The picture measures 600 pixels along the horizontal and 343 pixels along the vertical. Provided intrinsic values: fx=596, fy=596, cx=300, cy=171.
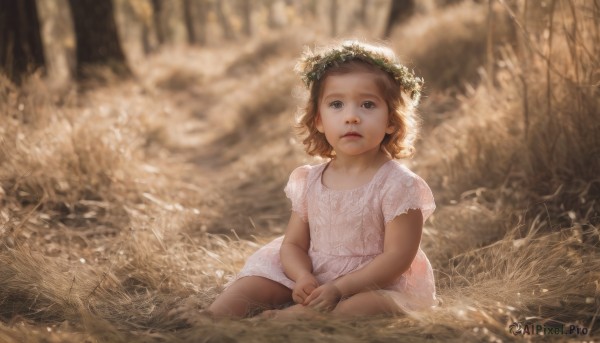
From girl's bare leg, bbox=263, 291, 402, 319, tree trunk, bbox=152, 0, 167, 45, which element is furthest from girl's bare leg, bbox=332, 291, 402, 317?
tree trunk, bbox=152, 0, 167, 45

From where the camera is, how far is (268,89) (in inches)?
314

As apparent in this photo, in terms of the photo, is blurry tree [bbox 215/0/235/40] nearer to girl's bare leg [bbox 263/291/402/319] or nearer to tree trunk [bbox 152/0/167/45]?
tree trunk [bbox 152/0/167/45]

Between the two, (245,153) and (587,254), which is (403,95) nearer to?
(587,254)

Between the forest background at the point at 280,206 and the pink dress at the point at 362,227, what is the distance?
0.16m

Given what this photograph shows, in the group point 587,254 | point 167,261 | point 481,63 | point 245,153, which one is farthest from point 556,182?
point 245,153

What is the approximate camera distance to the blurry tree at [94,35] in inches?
324

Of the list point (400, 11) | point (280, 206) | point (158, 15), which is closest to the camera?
point (280, 206)

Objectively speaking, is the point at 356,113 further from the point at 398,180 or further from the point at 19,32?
the point at 19,32

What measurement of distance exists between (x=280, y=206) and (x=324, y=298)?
2202mm

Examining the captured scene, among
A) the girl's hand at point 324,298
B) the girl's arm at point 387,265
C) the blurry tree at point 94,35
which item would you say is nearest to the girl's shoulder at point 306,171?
the girl's arm at point 387,265

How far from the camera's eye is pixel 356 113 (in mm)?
2279

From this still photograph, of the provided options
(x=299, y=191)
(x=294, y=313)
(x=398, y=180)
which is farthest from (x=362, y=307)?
(x=299, y=191)

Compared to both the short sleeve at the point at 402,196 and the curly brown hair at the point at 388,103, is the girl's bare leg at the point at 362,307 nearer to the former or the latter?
the short sleeve at the point at 402,196

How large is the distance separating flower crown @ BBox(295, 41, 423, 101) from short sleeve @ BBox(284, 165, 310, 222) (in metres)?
0.42
